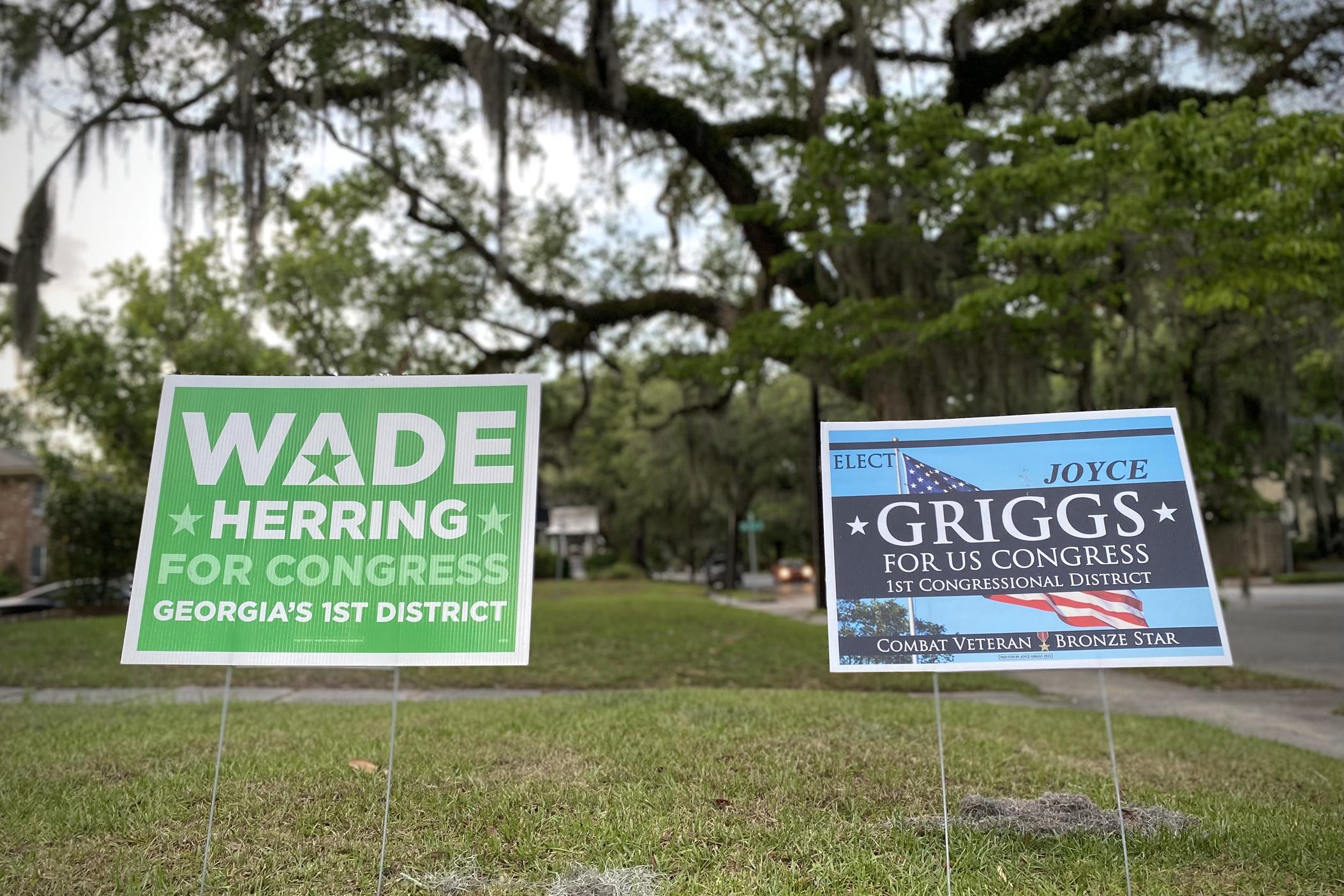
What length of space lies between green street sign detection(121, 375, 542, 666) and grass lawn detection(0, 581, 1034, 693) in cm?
539

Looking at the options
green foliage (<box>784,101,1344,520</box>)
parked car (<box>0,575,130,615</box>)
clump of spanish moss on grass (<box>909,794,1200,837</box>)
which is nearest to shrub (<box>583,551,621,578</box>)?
parked car (<box>0,575,130,615</box>)

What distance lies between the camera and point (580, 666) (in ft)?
31.4

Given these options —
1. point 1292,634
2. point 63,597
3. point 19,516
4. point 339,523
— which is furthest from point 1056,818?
point 19,516

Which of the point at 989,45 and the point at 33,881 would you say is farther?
the point at 989,45

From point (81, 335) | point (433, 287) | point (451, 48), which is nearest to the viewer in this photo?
point (451, 48)

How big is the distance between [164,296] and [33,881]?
27.5 metres

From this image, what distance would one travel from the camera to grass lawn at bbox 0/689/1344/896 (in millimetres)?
3199

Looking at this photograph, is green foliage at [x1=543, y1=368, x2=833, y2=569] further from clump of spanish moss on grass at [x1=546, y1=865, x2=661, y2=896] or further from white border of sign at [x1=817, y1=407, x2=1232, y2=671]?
clump of spanish moss on grass at [x1=546, y1=865, x2=661, y2=896]

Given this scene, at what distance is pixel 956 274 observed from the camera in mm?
10609

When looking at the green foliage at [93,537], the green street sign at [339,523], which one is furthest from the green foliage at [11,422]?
the green street sign at [339,523]

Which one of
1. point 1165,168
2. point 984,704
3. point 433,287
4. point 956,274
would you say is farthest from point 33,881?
point 433,287

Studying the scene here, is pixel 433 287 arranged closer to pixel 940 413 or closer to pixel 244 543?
pixel 940 413

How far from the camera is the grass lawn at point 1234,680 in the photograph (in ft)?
29.3

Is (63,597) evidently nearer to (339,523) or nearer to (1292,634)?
(339,523)
